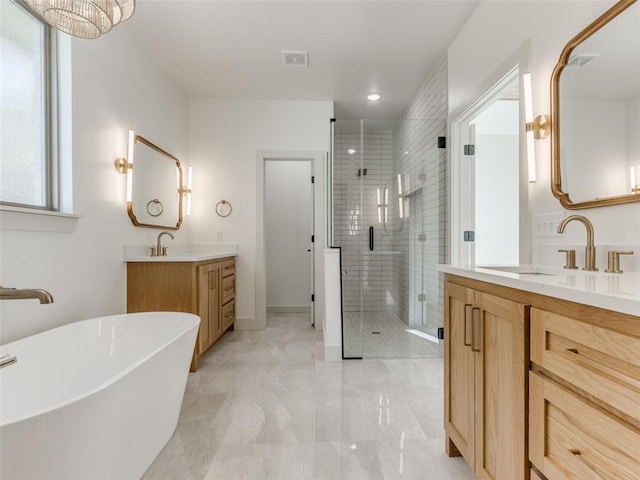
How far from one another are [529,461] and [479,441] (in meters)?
0.28

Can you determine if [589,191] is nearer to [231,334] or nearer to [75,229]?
[75,229]

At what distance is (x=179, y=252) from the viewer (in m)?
3.61

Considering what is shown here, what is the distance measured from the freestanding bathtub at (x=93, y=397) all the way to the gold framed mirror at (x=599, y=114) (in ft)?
6.18

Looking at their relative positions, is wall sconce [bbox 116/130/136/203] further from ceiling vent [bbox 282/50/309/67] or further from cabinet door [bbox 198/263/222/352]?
ceiling vent [bbox 282/50/309/67]

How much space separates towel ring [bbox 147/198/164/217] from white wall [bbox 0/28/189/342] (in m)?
0.20

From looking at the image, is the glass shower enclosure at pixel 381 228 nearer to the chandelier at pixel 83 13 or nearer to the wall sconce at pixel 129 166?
the wall sconce at pixel 129 166

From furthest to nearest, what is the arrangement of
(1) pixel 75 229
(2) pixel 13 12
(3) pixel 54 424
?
(1) pixel 75 229 < (2) pixel 13 12 < (3) pixel 54 424

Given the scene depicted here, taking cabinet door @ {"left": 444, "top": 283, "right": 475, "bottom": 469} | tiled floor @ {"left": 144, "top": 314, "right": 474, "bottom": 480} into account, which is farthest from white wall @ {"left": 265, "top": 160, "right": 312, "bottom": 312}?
cabinet door @ {"left": 444, "top": 283, "right": 475, "bottom": 469}

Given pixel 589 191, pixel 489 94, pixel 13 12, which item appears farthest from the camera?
pixel 489 94

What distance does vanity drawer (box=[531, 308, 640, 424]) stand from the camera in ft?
2.09

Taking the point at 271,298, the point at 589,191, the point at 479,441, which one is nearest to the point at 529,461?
the point at 479,441

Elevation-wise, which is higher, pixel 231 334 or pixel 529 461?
pixel 529 461

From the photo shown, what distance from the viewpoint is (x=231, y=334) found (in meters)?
3.74

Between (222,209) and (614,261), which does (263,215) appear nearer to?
(222,209)
